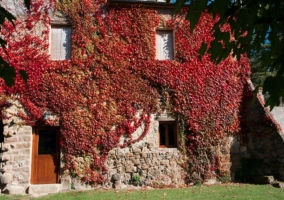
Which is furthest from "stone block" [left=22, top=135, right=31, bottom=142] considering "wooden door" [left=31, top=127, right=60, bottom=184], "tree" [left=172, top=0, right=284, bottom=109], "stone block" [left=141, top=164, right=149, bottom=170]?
"tree" [left=172, top=0, right=284, bottom=109]

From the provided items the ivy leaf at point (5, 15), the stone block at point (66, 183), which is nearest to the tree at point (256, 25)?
the ivy leaf at point (5, 15)

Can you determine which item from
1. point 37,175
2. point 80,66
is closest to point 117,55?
point 80,66

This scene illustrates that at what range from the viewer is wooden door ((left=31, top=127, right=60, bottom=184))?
9055 mm

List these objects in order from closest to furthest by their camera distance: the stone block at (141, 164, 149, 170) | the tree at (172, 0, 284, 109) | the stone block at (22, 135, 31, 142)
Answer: the tree at (172, 0, 284, 109)
the stone block at (22, 135, 31, 142)
the stone block at (141, 164, 149, 170)

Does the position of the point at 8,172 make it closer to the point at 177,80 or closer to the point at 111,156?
the point at 111,156

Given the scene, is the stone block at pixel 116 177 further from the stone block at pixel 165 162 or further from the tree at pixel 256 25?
the tree at pixel 256 25

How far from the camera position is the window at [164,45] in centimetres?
1036

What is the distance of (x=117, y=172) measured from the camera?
9.29 meters

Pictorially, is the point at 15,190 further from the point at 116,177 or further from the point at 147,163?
the point at 147,163

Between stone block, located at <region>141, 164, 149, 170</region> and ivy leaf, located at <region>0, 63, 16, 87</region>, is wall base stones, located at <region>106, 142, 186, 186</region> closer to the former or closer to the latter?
stone block, located at <region>141, 164, 149, 170</region>

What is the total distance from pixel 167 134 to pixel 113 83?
260cm

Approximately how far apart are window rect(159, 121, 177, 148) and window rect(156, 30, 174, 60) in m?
2.42

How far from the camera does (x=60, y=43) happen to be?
32.4ft

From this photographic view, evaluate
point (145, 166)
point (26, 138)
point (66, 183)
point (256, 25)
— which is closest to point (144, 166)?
point (145, 166)
